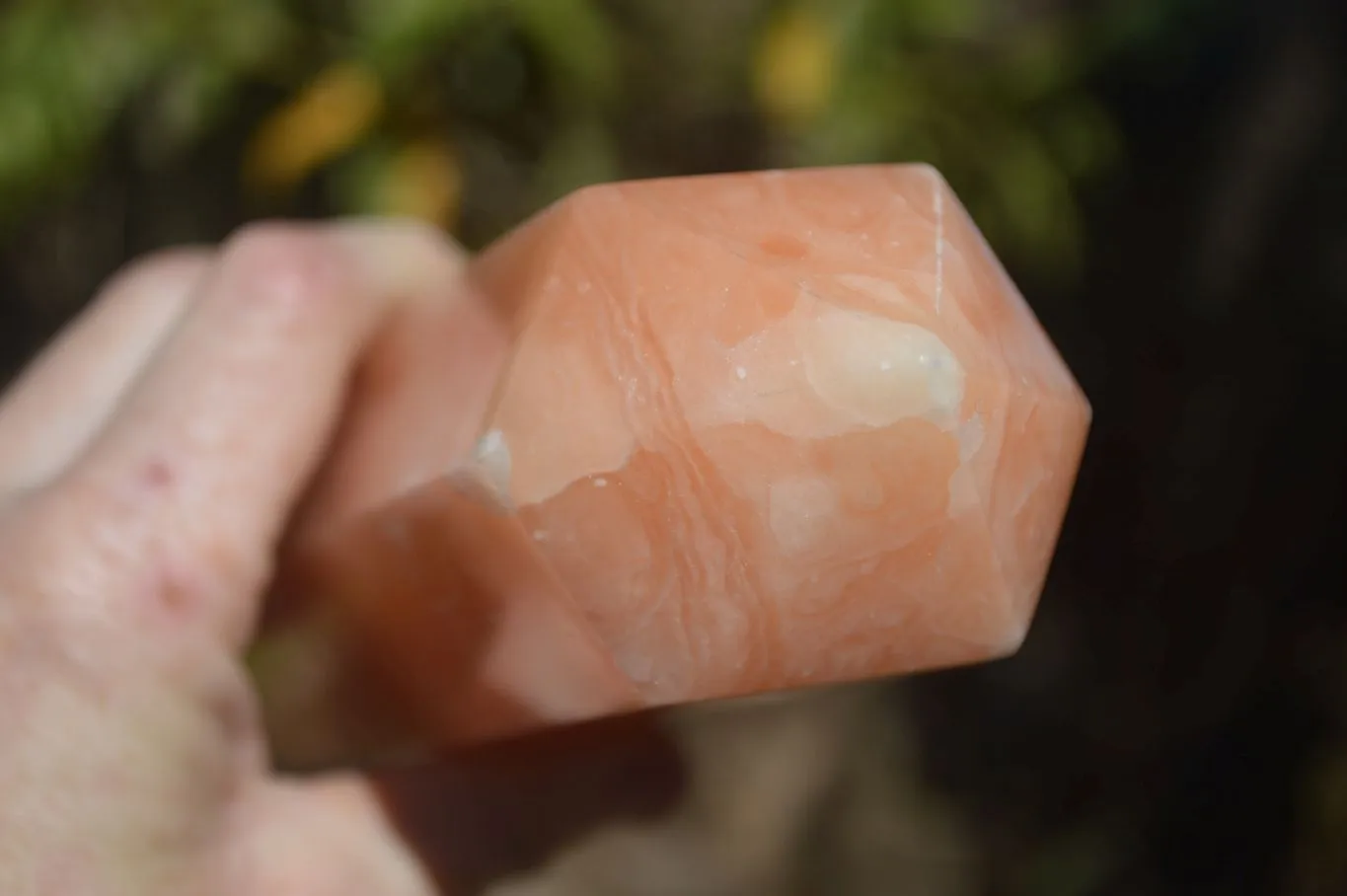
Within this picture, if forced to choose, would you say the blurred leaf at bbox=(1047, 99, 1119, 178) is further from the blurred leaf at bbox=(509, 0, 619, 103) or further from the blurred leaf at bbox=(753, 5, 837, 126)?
the blurred leaf at bbox=(509, 0, 619, 103)

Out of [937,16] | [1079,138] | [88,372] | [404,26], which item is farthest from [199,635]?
[1079,138]

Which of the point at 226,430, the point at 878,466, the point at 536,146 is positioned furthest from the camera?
the point at 536,146

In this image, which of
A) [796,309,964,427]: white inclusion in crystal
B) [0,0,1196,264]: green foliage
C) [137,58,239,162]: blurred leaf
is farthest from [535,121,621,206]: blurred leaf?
[796,309,964,427]: white inclusion in crystal

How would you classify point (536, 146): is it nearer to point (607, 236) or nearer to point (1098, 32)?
point (1098, 32)

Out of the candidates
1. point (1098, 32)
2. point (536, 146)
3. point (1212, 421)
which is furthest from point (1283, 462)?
point (536, 146)

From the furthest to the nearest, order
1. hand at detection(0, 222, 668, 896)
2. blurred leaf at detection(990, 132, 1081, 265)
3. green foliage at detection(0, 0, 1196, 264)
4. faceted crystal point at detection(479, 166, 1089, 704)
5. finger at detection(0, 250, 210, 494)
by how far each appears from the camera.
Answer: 1. blurred leaf at detection(990, 132, 1081, 265)
2. green foliage at detection(0, 0, 1196, 264)
3. finger at detection(0, 250, 210, 494)
4. hand at detection(0, 222, 668, 896)
5. faceted crystal point at detection(479, 166, 1089, 704)

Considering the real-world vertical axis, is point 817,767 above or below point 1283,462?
below

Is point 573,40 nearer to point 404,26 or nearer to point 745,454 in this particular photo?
point 404,26
